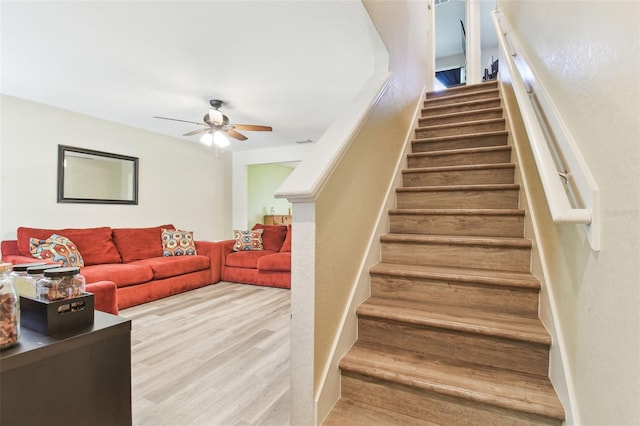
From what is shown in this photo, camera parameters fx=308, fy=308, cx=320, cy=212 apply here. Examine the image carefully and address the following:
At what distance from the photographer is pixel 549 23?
1.38 m

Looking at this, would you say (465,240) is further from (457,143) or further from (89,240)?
(89,240)

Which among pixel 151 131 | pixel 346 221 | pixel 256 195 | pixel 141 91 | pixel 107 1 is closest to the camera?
pixel 346 221

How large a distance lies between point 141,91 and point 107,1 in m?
1.46

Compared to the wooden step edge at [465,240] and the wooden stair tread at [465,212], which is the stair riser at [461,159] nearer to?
the wooden stair tread at [465,212]

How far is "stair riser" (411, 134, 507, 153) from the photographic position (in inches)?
101

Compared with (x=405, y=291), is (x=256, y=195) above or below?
above

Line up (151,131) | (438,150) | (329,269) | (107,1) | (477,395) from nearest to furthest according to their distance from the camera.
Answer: (477,395)
(329,269)
(107,1)
(438,150)
(151,131)

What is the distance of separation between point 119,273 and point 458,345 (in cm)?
332

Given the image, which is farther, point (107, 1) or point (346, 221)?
point (107, 1)

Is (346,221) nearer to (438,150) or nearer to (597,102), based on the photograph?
(597,102)

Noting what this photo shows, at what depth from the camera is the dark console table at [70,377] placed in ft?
2.13

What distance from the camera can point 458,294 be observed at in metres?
1.60

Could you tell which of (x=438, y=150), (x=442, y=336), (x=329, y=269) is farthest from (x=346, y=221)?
(x=438, y=150)

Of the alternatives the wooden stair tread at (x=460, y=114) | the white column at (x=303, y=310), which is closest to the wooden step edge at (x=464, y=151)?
the wooden stair tread at (x=460, y=114)
